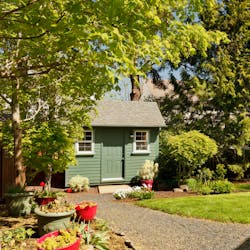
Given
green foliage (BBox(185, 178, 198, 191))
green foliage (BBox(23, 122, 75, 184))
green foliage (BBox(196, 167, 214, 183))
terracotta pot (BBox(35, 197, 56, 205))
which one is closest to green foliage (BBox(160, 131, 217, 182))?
green foliage (BBox(196, 167, 214, 183))

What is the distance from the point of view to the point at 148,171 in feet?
47.4

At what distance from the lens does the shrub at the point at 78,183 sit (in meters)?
13.1

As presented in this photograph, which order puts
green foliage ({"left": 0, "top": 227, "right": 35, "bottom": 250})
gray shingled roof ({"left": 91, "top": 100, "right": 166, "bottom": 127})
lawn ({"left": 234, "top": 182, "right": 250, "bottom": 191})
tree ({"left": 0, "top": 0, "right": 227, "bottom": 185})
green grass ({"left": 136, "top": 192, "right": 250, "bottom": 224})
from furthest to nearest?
1. gray shingled roof ({"left": 91, "top": 100, "right": 166, "bottom": 127})
2. lawn ({"left": 234, "top": 182, "right": 250, "bottom": 191})
3. green grass ({"left": 136, "top": 192, "right": 250, "bottom": 224})
4. green foliage ({"left": 0, "top": 227, "right": 35, "bottom": 250})
5. tree ({"left": 0, "top": 0, "right": 227, "bottom": 185})

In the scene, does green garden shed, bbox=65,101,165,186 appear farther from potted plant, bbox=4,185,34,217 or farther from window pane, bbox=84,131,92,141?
potted plant, bbox=4,185,34,217

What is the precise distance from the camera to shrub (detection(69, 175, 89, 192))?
1312 centimetres

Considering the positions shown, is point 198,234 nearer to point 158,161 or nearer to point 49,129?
point 49,129

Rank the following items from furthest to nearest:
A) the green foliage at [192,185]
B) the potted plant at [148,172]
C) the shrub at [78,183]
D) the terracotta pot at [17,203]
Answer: the potted plant at [148,172], the green foliage at [192,185], the shrub at [78,183], the terracotta pot at [17,203]

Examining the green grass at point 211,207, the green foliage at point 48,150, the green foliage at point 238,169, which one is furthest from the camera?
the green foliage at point 238,169

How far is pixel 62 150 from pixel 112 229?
2.93 m

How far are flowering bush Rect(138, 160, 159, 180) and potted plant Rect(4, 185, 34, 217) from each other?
7.70 m

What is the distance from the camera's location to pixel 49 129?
8672 millimetres

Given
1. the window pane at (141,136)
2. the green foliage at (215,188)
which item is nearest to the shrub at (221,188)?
the green foliage at (215,188)

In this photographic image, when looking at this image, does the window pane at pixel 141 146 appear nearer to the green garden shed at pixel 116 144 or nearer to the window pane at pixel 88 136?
the green garden shed at pixel 116 144

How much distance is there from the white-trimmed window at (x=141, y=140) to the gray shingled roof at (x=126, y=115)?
22.7 inches
